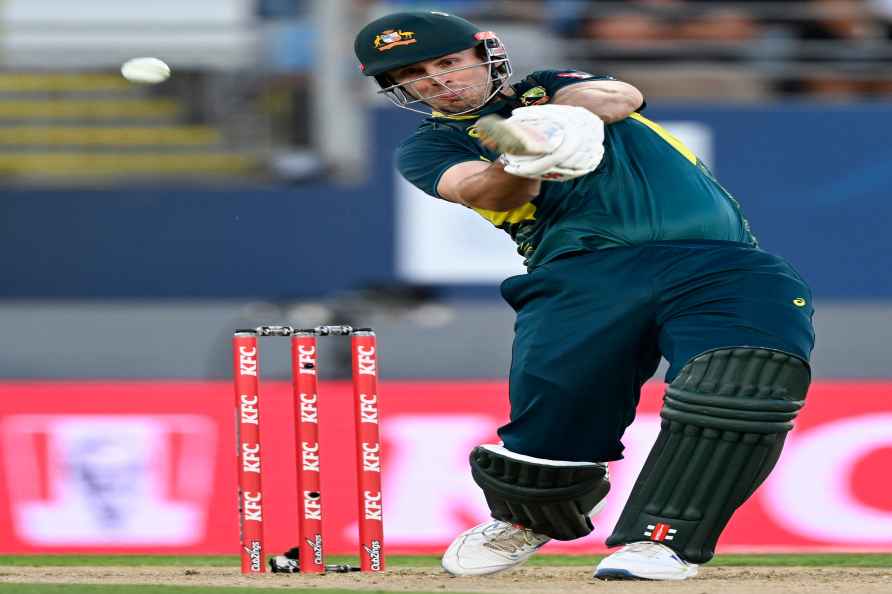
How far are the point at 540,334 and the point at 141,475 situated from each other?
9.31ft

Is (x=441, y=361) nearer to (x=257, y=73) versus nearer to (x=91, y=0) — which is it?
(x=257, y=73)

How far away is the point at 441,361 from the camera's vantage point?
970 centimetres

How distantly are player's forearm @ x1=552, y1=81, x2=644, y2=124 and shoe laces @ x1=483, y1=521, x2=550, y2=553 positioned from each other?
113 cm

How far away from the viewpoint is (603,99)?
3.86 m

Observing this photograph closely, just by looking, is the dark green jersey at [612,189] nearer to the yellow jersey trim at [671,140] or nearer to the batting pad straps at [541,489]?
the yellow jersey trim at [671,140]

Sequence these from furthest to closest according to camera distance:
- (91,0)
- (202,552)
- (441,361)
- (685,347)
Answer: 1. (91,0)
2. (441,361)
3. (202,552)
4. (685,347)

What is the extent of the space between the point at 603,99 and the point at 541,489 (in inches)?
39.3

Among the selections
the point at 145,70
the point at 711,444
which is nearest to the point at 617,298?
the point at 711,444

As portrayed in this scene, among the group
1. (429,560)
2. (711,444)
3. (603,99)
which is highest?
(603,99)

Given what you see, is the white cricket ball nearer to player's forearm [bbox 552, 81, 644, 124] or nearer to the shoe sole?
player's forearm [bbox 552, 81, 644, 124]

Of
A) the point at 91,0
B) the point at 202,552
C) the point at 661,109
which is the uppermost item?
the point at 91,0

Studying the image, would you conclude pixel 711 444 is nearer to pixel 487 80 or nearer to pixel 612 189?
pixel 612 189

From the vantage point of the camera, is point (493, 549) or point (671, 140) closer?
point (671, 140)

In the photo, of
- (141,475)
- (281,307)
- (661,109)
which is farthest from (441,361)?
(141,475)
